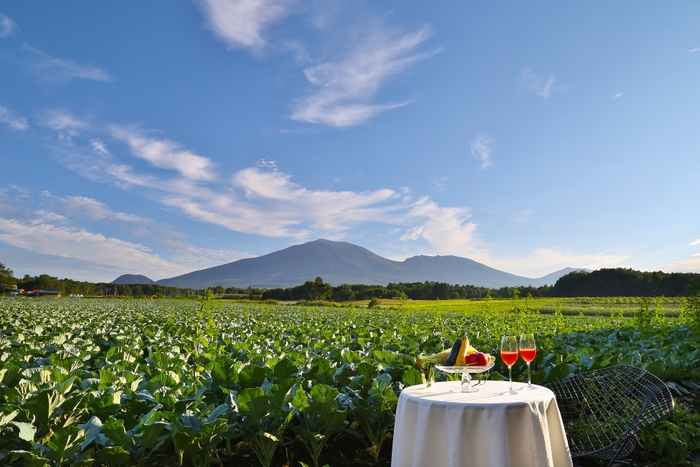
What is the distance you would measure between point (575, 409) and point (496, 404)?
2.99m

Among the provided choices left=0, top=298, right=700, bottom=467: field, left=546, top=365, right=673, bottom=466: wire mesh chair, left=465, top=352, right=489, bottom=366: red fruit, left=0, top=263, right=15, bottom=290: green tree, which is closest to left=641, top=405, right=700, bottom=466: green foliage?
left=0, top=298, right=700, bottom=467: field

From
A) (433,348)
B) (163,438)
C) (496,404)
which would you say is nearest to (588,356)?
(433,348)

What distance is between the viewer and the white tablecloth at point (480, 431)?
279 centimetres

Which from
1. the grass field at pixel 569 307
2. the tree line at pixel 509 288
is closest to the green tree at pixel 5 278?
the tree line at pixel 509 288

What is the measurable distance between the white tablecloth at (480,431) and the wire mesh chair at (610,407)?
98 centimetres

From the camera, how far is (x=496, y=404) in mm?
2809

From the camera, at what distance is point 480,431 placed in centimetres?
281

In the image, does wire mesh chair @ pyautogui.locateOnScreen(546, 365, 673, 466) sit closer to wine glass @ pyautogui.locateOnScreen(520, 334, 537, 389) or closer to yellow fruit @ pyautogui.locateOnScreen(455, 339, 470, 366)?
wine glass @ pyautogui.locateOnScreen(520, 334, 537, 389)

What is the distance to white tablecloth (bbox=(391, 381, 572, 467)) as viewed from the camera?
2789 mm

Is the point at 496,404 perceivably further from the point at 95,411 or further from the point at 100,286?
the point at 100,286

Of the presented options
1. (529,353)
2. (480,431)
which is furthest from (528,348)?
(480,431)

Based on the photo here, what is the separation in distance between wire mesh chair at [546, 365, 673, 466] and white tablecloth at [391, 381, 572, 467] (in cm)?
98

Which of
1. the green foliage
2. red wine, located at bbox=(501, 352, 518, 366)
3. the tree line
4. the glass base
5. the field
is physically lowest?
the green foliage

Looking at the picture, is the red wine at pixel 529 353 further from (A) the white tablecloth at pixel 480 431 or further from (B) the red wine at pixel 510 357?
(A) the white tablecloth at pixel 480 431
